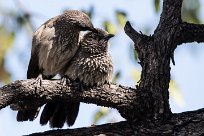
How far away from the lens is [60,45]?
12.8ft

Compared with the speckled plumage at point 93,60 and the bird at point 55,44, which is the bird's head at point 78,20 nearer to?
the bird at point 55,44

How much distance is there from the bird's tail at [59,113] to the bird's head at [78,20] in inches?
23.4

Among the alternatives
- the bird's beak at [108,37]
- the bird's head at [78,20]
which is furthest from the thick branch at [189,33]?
the bird's head at [78,20]

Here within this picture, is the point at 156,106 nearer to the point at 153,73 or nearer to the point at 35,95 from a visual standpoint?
the point at 153,73

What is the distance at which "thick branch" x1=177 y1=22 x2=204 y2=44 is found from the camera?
11.1 ft

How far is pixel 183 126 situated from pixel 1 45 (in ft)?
5.47

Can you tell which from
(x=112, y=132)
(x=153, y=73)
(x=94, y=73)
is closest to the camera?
(x=112, y=132)

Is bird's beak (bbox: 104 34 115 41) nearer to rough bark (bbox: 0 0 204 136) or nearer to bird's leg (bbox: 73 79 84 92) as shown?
rough bark (bbox: 0 0 204 136)

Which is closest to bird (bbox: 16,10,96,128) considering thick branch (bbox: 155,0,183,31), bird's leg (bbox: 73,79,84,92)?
bird's leg (bbox: 73,79,84,92)

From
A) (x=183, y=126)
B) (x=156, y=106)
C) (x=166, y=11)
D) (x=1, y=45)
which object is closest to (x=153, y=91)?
(x=156, y=106)

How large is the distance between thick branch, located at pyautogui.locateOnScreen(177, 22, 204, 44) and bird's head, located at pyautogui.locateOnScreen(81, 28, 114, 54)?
0.61m

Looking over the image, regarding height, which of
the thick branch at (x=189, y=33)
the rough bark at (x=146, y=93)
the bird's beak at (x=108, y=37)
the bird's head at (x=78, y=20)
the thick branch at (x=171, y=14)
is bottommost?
the rough bark at (x=146, y=93)

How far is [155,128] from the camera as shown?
3.09m

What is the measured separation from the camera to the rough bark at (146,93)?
3.05 meters
